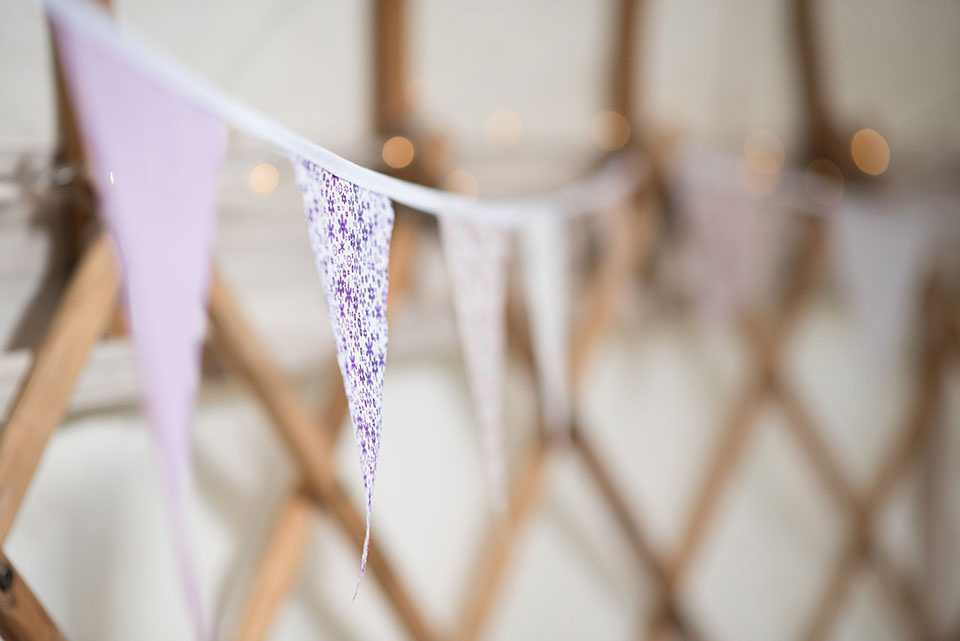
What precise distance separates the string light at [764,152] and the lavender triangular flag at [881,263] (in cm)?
23

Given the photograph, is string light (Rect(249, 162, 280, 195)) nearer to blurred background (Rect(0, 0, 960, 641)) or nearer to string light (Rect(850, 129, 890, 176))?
blurred background (Rect(0, 0, 960, 641))

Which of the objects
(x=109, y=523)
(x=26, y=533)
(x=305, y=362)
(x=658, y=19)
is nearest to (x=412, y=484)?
(x=305, y=362)

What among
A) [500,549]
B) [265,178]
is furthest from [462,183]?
[500,549]

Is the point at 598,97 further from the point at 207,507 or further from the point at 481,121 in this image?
the point at 207,507

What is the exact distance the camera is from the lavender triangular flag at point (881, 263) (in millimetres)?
2270

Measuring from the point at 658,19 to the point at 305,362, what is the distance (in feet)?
4.40

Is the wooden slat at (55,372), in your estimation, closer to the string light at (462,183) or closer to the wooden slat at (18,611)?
the wooden slat at (18,611)

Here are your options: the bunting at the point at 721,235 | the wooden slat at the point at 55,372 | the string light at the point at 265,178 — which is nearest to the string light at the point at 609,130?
the bunting at the point at 721,235

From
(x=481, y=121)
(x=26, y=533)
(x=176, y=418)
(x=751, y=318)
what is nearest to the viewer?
(x=176, y=418)

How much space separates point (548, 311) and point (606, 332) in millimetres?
528

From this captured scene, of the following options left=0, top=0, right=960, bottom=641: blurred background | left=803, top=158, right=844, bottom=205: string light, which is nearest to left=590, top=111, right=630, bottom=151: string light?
left=0, top=0, right=960, bottom=641: blurred background

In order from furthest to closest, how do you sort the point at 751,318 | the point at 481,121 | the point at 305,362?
the point at 751,318 < the point at 481,121 < the point at 305,362

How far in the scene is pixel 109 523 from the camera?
1385 mm

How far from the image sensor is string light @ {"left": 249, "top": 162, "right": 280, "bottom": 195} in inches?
56.9
